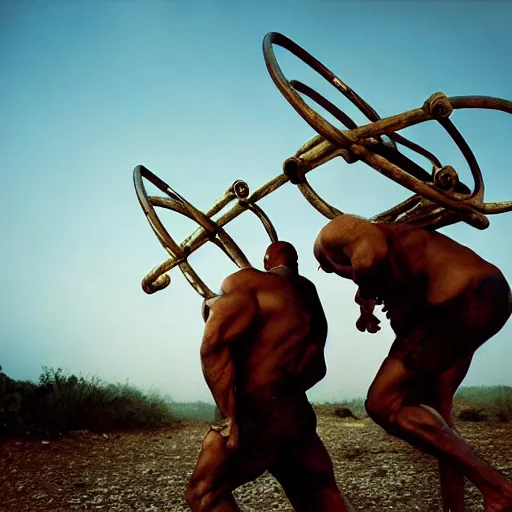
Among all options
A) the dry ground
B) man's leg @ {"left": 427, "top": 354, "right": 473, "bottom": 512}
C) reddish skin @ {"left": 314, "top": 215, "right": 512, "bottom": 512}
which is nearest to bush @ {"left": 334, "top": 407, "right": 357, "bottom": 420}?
the dry ground

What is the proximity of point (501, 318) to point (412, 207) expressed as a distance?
69 cm

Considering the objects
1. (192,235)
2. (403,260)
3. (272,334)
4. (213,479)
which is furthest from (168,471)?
(403,260)

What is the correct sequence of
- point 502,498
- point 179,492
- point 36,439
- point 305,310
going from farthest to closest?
point 36,439 → point 179,492 → point 305,310 → point 502,498

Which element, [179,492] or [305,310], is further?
[179,492]

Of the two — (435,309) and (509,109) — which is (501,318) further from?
(509,109)

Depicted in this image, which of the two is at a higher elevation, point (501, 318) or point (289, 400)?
point (501, 318)

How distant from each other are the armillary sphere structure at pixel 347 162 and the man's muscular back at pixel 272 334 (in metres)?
0.42

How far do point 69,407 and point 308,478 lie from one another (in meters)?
4.15

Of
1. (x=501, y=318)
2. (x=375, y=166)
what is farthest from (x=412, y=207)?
(x=501, y=318)

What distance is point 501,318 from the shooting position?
2.29m

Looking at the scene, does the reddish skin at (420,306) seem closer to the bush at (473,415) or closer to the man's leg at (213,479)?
the man's leg at (213,479)

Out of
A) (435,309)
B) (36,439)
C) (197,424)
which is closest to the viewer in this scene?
(435,309)

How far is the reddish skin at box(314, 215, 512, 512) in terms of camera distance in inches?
86.4

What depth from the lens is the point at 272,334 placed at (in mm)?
2537
